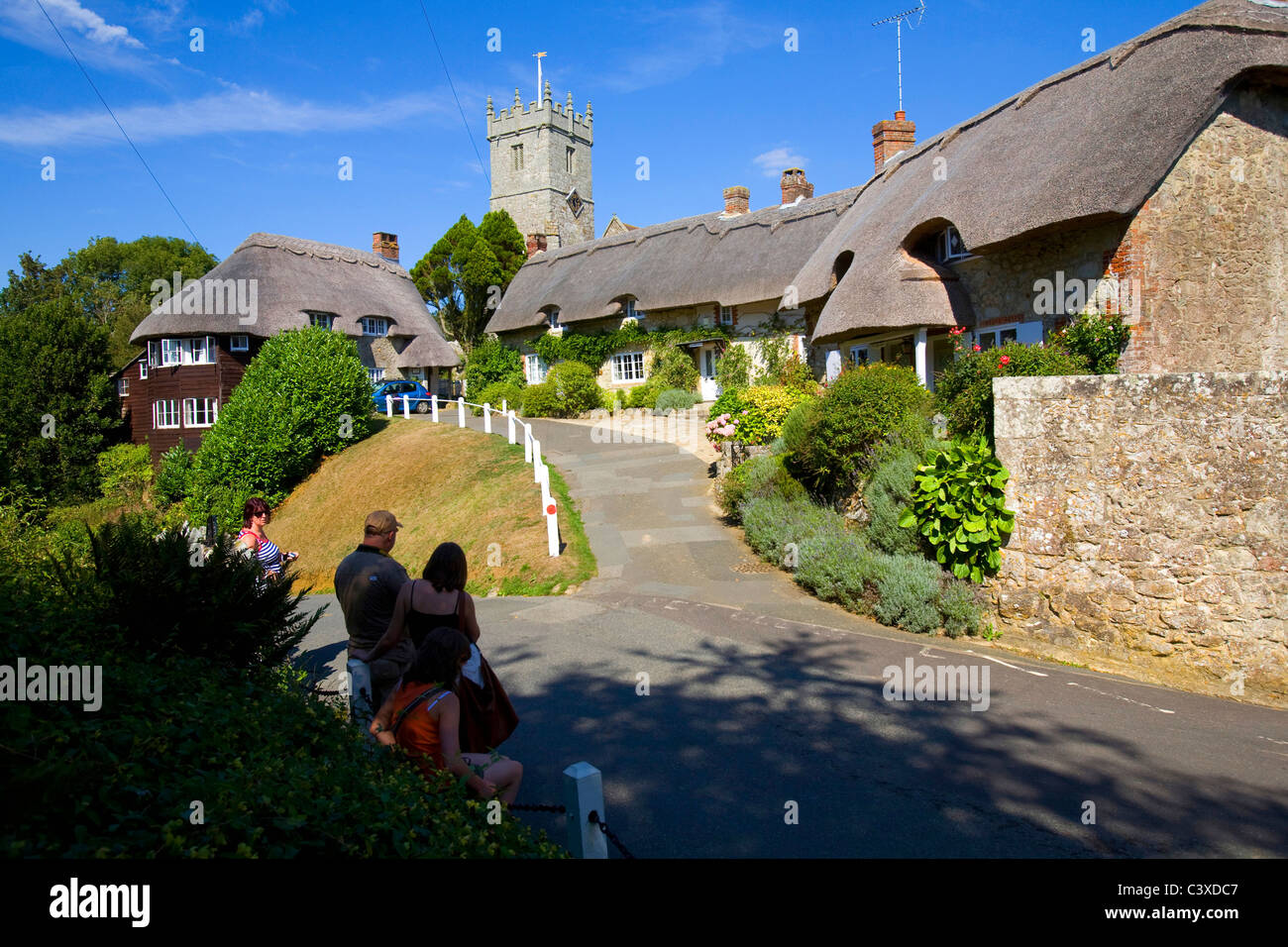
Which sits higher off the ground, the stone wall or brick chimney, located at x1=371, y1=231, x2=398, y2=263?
brick chimney, located at x1=371, y1=231, x2=398, y2=263

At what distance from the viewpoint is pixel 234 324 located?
30.3 metres

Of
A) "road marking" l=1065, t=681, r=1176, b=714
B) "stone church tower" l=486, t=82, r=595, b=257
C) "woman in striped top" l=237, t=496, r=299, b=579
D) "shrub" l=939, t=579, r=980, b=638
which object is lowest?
"road marking" l=1065, t=681, r=1176, b=714

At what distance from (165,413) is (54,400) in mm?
4146

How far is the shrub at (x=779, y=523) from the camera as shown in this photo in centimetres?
1174

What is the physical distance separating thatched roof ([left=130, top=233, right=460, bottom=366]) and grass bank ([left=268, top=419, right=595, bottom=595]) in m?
7.57

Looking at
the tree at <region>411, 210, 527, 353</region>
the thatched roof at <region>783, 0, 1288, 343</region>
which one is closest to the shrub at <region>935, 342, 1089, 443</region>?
the thatched roof at <region>783, 0, 1288, 343</region>

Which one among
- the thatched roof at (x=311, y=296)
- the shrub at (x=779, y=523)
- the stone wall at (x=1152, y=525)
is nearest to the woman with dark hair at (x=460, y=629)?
the stone wall at (x=1152, y=525)

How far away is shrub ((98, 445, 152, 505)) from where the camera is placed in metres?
29.2

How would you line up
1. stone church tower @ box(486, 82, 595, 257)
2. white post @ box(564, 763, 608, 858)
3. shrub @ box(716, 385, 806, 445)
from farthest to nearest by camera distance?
stone church tower @ box(486, 82, 595, 257)
shrub @ box(716, 385, 806, 445)
white post @ box(564, 763, 608, 858)

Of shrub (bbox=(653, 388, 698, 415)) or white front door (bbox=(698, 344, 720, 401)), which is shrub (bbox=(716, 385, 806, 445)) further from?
white front door (bbox=(698, 344, 720, 401))

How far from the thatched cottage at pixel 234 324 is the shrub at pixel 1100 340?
27243 mm

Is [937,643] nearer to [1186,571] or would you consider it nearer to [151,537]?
[1186,571]

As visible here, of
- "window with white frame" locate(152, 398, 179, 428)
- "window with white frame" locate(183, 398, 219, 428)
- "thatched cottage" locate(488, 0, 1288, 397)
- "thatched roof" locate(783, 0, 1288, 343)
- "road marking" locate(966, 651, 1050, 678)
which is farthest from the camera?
"window with white frame" locate(152, 398, 179, 428)
